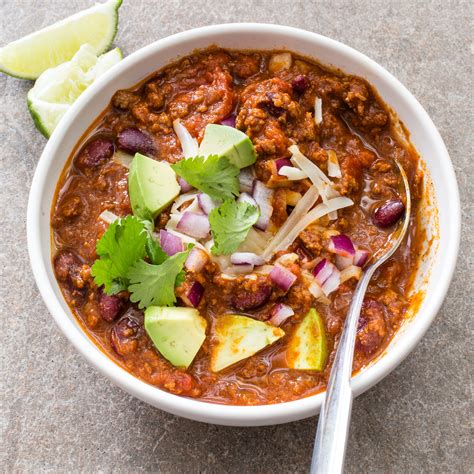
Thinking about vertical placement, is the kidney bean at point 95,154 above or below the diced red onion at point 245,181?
below

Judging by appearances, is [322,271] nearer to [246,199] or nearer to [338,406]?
[246,199]

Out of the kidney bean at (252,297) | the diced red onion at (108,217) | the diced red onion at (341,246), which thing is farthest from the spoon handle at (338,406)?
the diced red onion at (108,217)

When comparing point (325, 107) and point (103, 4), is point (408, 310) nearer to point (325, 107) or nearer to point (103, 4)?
point (325, 107)

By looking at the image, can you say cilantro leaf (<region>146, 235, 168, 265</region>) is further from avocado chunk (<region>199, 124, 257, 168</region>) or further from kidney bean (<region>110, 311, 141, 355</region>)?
avocado chunk (<region>199, 124, 257, 168</region>)

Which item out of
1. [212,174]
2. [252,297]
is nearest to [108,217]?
[212,174]

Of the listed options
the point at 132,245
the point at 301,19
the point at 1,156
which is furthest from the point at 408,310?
the point at 1,156

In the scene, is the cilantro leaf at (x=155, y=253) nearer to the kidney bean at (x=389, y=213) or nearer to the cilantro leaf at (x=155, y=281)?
the cilantro leaf at (x=155, y=281)

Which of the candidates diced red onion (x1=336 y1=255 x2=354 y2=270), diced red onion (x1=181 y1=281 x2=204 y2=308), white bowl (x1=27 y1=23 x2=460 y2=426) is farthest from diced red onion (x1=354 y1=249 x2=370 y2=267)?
diced red onion (x1=181 y1=281 x2=204 y2=308)
